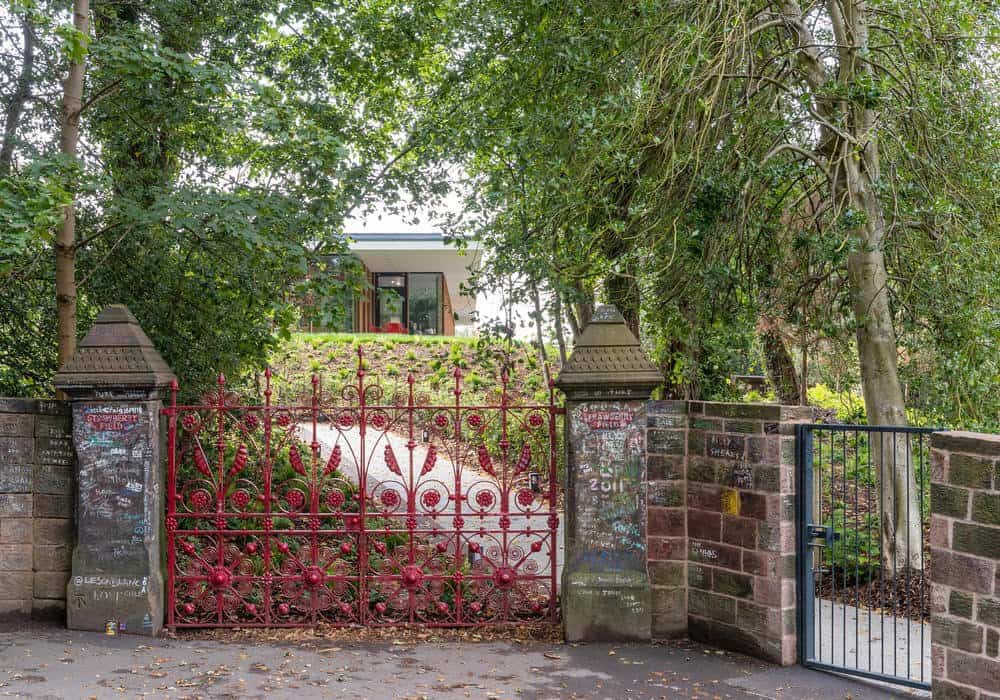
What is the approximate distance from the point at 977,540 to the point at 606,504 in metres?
2.54

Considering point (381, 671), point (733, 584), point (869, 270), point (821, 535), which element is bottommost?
point (381, 671)

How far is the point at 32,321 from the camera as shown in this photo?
8297 mm

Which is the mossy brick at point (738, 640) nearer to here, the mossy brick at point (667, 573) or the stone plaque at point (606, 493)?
the mossy brick at point (667, 573)

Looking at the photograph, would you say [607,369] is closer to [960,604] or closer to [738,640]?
[738,640]

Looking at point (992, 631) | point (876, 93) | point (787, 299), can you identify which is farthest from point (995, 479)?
point (787, 299)

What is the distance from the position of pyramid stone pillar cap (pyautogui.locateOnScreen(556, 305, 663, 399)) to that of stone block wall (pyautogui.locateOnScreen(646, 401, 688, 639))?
0.28 m

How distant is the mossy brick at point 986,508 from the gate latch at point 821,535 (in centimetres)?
130

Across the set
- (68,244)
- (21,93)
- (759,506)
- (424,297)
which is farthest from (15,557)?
(424,297)

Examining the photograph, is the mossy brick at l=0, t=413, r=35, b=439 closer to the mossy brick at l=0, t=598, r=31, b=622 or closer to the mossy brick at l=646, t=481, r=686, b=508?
the mossy brick at l=0, t=598, r=31, b=622

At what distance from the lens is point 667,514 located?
675 centimetres

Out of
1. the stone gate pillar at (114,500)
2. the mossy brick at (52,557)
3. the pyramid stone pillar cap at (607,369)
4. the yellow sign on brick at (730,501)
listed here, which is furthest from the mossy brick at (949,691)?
the mossy brick at (52,557)

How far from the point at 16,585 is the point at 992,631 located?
6617mm

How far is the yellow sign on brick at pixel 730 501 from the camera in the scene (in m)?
6.40

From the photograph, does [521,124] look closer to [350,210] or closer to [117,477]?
[350,210]
